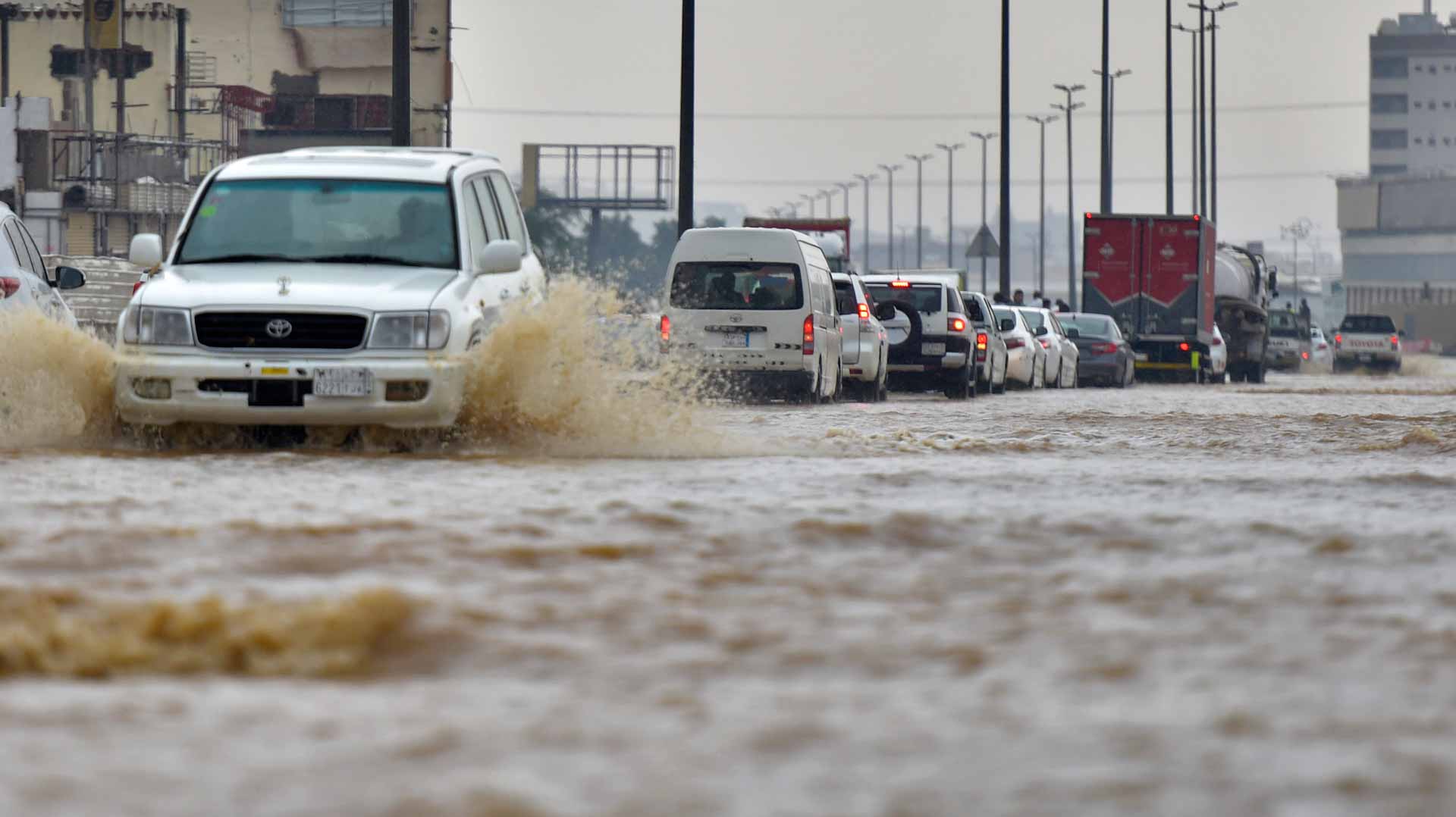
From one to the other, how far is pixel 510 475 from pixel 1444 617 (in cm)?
554

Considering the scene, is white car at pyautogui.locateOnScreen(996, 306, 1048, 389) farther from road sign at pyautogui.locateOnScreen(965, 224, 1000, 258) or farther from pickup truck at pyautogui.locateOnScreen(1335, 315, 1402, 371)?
pickup truck at pyautogui.locateOnScreen(1335, 315, 1402, 371)

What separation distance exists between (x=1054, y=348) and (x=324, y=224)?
24.4 m

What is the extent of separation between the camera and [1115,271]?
44.3 m

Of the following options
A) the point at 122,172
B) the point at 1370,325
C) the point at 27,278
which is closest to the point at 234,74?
the point at 122,172

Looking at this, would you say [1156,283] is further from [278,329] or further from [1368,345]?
[278,329]

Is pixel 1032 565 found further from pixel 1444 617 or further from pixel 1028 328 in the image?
pixel 1028 328

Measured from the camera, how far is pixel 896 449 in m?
15.0

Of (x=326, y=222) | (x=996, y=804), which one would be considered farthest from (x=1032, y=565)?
(x=326, y=222)

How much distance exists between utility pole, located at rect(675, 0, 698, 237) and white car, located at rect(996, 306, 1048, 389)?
4880mm

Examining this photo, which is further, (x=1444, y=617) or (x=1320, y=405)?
(x=1320, y=405)

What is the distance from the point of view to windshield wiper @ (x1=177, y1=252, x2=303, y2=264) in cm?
1383

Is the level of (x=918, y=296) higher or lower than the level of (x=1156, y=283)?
lower

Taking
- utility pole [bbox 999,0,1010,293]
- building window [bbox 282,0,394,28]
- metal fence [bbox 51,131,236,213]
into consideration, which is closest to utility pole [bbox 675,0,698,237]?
utility pole [bbox 999,0,1010,293]

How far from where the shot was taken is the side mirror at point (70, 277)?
16.1 meters
